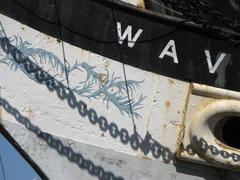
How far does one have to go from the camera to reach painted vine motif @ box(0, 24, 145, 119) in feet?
17.3

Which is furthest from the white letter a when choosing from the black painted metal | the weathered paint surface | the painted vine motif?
the painted vine motif

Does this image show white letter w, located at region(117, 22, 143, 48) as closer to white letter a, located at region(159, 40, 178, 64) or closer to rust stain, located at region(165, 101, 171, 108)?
white letter a, located at region(159, 40, 178, 64)

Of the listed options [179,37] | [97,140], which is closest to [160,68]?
[179,37]

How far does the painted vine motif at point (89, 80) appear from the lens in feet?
17.3

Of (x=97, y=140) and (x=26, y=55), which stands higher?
(x=26, y=55)

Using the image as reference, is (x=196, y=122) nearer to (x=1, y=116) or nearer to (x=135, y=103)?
(x=135, y=103)

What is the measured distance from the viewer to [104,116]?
5309mm

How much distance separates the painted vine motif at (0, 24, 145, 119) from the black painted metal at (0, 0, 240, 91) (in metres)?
0.13

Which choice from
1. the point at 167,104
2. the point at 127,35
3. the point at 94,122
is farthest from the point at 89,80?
the point at 167,104

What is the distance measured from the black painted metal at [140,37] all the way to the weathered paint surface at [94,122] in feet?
0.19

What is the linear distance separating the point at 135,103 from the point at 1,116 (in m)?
0.88

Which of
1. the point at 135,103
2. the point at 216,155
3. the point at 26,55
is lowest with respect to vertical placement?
the point at 216,155

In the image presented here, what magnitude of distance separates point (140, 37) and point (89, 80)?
448mm

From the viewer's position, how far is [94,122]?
17.4 ft
